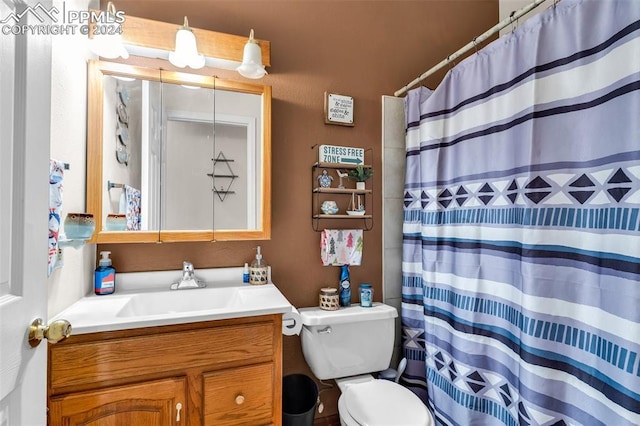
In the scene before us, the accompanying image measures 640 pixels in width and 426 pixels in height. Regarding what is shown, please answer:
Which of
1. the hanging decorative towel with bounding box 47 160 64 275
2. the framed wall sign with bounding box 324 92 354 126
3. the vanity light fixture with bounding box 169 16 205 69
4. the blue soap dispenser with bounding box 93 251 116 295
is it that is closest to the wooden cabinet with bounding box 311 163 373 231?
the framed wall sign with bounding box 324 92 354 126

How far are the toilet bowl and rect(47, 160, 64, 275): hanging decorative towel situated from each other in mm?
1207

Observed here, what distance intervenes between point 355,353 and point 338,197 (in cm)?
82

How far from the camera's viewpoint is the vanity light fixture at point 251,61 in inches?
57.4

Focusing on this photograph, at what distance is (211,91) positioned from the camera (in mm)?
1508

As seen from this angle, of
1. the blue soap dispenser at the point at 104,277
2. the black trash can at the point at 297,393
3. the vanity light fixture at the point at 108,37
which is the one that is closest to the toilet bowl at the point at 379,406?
the black trash can at the point at 297,393

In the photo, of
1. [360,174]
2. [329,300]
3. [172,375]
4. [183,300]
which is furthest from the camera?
[360,174]

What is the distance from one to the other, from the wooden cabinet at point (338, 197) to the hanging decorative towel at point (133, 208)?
0.84 m

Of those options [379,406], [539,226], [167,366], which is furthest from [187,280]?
[539,226]

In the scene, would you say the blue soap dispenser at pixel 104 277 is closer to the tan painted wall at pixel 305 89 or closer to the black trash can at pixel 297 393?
the tan painted wall at pixel 305 89

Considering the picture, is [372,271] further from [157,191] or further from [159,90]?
[159,90]

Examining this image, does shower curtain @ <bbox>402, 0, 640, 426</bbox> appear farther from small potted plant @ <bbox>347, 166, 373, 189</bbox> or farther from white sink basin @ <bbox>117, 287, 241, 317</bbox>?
white sink basin @ <bbox>117, 287, 241, 317</bbox>

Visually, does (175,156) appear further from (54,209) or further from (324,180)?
(324,180)

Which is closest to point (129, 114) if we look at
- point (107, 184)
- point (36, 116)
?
point (107, 184)

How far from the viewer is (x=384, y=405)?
1298 millimetres
